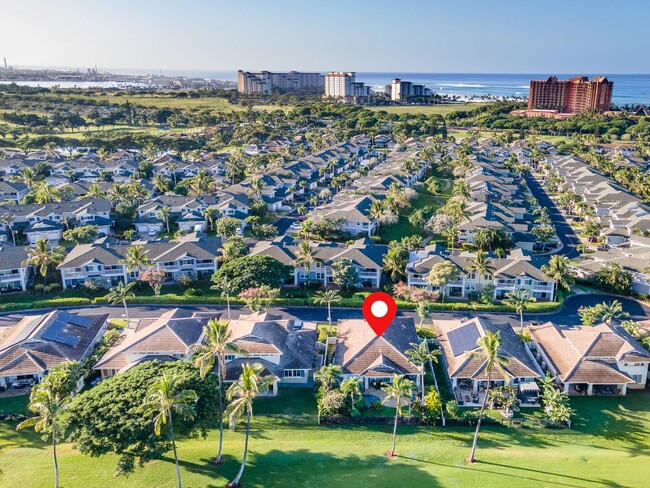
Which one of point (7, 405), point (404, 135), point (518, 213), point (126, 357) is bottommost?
point (7, 405)

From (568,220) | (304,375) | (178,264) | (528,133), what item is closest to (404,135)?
(528,133)

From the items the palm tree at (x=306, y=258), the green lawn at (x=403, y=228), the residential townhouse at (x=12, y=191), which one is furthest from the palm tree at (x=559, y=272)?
the residential townhouse at (x=12, y=191)

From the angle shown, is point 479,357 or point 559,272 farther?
point 559,272

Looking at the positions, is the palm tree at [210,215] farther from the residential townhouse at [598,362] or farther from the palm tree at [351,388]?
the residential townhouse at [598,362]

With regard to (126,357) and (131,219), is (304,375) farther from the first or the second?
(131,219)

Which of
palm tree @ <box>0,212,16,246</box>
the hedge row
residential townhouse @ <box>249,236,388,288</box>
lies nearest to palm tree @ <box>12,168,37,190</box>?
palm tree @ <box>0,212,16,246</box>

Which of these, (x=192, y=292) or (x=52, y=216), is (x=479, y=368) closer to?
(x=192, y=292)

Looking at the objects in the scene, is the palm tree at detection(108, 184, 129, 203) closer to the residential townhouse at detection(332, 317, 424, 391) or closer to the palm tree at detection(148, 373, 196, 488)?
the residential townhouse at detection(332, 317, 424, 391)

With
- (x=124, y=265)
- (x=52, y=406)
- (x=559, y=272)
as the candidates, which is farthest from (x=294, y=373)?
(x=559, y=272)
